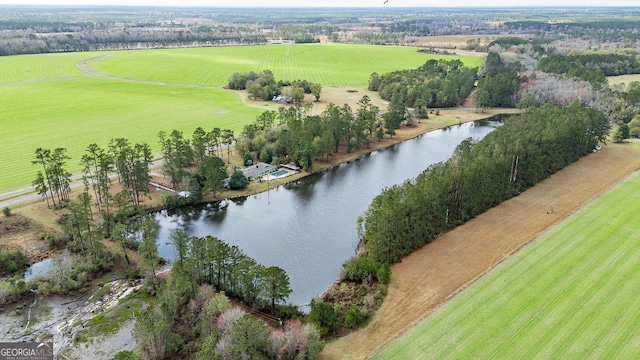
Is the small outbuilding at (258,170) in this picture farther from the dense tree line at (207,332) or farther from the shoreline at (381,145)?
the dense tree line at (207,332)

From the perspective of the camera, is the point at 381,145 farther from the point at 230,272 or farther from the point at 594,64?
the point at 594,64

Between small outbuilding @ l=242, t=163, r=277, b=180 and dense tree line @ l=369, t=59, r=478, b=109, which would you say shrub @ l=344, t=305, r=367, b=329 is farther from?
dense tree line @ l=369, t=59, r=478, b=109

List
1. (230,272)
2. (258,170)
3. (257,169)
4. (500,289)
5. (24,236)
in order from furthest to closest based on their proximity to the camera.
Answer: (257,169)
(258,170)
(24,236)
(500,289)
(230,272)

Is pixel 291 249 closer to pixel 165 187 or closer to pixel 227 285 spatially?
pixel 227 285

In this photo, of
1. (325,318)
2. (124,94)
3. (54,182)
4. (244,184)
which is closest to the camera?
(325,318)

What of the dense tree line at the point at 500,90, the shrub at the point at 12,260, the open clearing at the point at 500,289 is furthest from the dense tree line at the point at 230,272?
the dense tree line at the point at 500,90

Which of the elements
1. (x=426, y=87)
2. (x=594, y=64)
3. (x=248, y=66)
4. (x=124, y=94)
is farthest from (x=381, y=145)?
(x=594, y=64)
